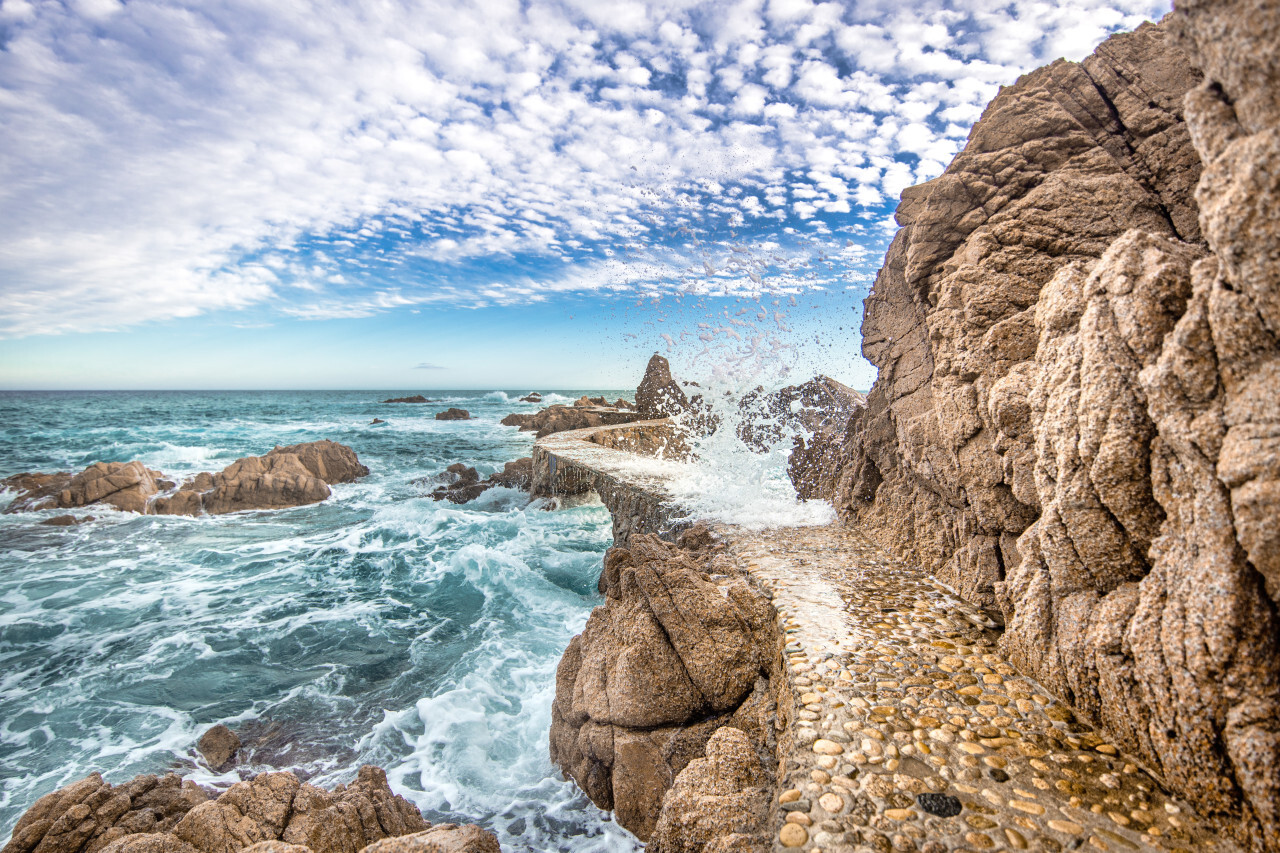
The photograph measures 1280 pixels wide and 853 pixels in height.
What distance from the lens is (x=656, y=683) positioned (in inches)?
158

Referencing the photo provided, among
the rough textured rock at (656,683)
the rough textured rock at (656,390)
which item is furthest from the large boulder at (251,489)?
the rough textured rock at (656,683)

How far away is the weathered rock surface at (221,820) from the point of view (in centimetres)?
337

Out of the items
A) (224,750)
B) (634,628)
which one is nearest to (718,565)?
(634,628)

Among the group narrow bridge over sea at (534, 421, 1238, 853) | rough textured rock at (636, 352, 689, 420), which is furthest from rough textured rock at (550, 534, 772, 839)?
rough textured rock at (636, 352, 689, 420)

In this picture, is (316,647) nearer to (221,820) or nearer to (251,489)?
(221,820)

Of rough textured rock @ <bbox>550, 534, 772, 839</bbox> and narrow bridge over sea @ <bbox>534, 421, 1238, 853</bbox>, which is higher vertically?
narrow bridge over sea @ <bbox>534, 421, 1238, 853</bbox>

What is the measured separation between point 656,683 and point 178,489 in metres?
18.1

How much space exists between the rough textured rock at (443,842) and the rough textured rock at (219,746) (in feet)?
11.1

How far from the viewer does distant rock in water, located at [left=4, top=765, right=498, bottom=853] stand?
10.9 feet

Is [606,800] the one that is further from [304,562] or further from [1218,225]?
[304,562]

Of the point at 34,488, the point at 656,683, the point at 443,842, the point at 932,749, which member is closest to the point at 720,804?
the point at 932,749

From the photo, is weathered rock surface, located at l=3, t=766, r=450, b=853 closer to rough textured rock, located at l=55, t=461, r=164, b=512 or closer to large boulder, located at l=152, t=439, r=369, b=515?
large boulder, located at l=152, t=439, r=369, b=515

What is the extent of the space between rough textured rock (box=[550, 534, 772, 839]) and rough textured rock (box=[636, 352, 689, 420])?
733 inches

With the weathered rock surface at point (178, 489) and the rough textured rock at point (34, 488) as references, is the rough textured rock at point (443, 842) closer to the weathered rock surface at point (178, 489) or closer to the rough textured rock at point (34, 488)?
the weathered rock surface at point (178, 489)
